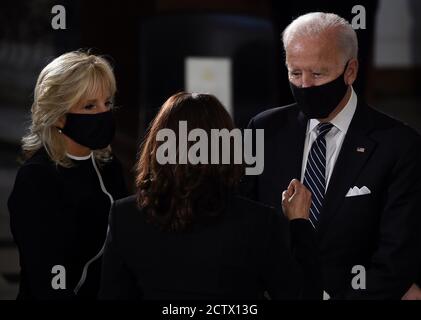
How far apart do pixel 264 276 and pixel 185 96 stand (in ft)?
1.68

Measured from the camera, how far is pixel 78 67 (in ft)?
9.14

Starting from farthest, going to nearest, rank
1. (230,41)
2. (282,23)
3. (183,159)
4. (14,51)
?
(14,51) → (230,41) → (282,23) → (183,159)

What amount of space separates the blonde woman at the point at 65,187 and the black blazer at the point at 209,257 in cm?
36

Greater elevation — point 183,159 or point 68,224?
point 183,159

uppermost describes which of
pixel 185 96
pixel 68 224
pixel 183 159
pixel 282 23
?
pixel 282 23

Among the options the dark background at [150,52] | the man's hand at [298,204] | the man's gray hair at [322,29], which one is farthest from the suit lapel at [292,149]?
the dark background at [150,52]

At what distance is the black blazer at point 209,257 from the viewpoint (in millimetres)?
2383

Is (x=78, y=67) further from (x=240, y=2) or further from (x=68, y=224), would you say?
(x=240, y=2)

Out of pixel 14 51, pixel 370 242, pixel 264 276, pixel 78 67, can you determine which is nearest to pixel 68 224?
pixel 78 67

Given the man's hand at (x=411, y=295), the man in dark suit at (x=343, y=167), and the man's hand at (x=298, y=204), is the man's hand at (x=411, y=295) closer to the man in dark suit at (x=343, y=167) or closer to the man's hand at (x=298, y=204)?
the man in dark suit at (x=343, y=167)

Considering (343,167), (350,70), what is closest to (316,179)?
(343,167)

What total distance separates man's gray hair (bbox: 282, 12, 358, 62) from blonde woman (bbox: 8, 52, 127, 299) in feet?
1.92

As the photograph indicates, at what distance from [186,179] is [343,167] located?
2.22ft

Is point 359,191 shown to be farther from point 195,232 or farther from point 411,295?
point 195,232
